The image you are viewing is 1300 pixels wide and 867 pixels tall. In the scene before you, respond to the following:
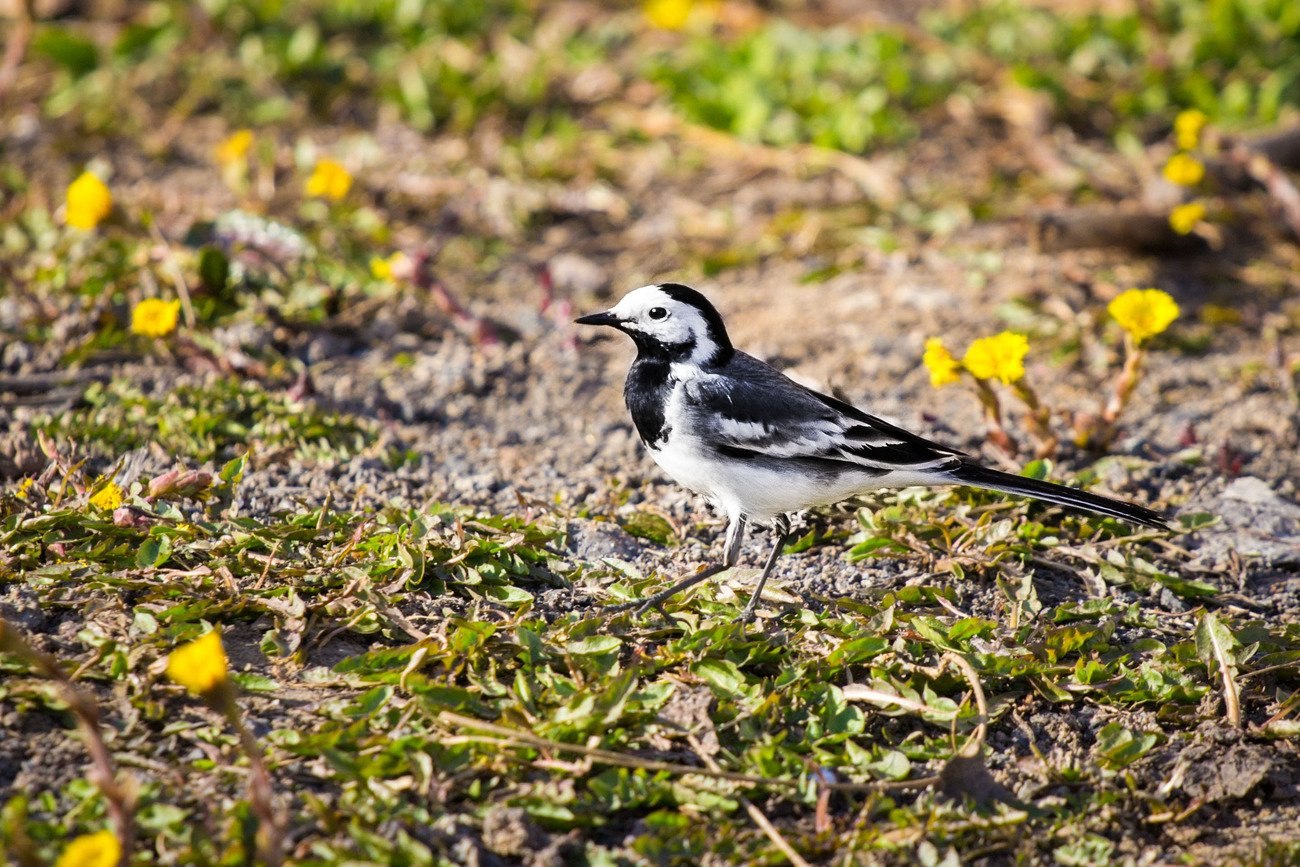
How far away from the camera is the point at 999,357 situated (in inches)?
180

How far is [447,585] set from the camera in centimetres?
404

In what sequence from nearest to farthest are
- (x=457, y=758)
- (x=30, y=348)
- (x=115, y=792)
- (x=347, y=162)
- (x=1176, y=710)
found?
(x=115, y=792) < (x=457, y=758) < (x=1176, y=710) < (x=30, y=348) < (x=347, y=162)

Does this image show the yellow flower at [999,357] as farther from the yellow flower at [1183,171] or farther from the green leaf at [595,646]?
the yellow flower at [1183,171]

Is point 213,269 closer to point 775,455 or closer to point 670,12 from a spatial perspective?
point 775,455

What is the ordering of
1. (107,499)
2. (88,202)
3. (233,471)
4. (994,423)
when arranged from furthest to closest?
(88,202) < (994,423) < (233,471) < (107,499)

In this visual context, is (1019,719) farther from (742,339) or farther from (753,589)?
(742,339)

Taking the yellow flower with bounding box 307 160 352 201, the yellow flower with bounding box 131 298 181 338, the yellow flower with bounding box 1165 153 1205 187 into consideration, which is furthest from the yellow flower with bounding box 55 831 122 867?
the yellow flower with bounding box 1165 153 1205 187

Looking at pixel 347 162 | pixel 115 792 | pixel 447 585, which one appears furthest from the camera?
pixel 347 162

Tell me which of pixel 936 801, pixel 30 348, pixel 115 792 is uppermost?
pixel 30 348

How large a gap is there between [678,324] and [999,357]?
1114 millimetres

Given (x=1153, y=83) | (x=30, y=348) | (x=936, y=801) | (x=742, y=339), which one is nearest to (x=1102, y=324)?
(x=742, y=339)

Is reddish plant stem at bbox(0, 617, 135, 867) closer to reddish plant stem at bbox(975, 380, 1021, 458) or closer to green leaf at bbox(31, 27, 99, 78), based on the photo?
reddish plant stem at bbox(975, 380, 1021, 458)

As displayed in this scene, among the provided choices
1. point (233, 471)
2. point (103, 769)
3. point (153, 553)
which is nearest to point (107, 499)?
point (153, 553)

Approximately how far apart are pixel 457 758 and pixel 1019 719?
155 centimetres
